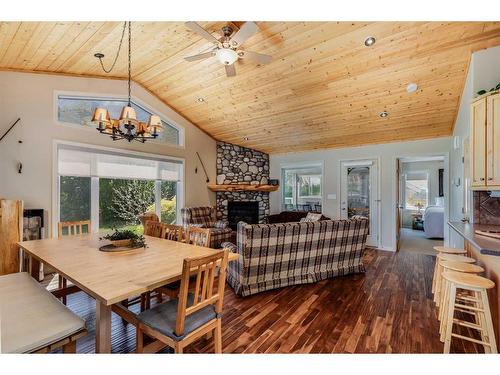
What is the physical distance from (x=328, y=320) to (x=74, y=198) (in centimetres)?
433

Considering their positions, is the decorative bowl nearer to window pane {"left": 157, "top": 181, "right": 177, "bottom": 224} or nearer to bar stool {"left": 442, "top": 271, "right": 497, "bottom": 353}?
bar stool {"left": 442, "top": 271, "right": 497, "bottom": 353}

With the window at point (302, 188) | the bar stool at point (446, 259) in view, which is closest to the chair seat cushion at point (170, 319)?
the bar stool at point (446, 259)

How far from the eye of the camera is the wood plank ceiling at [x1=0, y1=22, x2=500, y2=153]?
9.23ft

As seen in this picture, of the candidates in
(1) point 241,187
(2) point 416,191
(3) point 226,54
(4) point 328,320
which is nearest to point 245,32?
(3) point 226,54

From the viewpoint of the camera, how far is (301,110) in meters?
4.62

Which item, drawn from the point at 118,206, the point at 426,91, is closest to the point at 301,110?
the point at 426,91

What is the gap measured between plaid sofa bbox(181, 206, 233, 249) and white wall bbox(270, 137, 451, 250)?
2.79 m

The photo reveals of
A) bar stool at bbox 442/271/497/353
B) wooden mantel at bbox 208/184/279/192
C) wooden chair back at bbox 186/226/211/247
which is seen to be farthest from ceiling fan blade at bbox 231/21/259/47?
wooden mantel at bbox 208/184/279/192

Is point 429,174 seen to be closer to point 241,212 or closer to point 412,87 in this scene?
point 412,87

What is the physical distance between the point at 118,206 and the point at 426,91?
5.68 m

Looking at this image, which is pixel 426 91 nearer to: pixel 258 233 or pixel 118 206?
pixel 258 233

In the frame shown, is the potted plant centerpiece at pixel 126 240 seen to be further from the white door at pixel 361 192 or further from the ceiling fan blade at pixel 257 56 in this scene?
the white door at pixel 361 192
